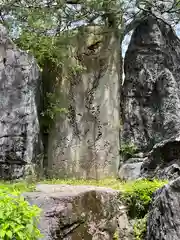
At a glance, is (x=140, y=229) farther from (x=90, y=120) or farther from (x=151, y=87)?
(x=151, y=87)

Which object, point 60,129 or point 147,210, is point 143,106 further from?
point 147,210

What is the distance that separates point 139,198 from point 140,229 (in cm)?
48

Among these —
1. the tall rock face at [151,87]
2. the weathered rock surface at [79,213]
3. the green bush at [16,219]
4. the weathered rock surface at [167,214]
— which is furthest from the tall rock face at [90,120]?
the green bush at [16,219]

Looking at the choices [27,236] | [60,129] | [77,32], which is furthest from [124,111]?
[27,236]

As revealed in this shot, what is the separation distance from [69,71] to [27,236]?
665 centimetres

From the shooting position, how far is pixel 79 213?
15.7 feet

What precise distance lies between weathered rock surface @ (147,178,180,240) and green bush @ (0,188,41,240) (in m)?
1.85

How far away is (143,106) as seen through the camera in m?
8.84

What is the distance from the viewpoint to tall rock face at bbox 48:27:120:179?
852cm

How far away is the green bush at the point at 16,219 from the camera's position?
245 cm

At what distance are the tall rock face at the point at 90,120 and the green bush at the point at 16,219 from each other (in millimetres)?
5778

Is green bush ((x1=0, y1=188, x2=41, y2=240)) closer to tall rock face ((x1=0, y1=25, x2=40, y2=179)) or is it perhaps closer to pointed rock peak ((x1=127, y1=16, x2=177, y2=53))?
tall rock face ((x1=0, y1=25, x2=40, y2=179))

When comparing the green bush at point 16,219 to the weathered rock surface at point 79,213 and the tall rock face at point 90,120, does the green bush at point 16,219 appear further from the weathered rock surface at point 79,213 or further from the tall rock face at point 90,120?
the tall rock face at point 90,120

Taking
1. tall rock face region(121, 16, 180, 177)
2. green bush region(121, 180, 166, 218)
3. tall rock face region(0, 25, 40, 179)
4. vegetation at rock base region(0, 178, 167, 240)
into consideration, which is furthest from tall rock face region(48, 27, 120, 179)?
green bush region(121, 180, 166, 218)
